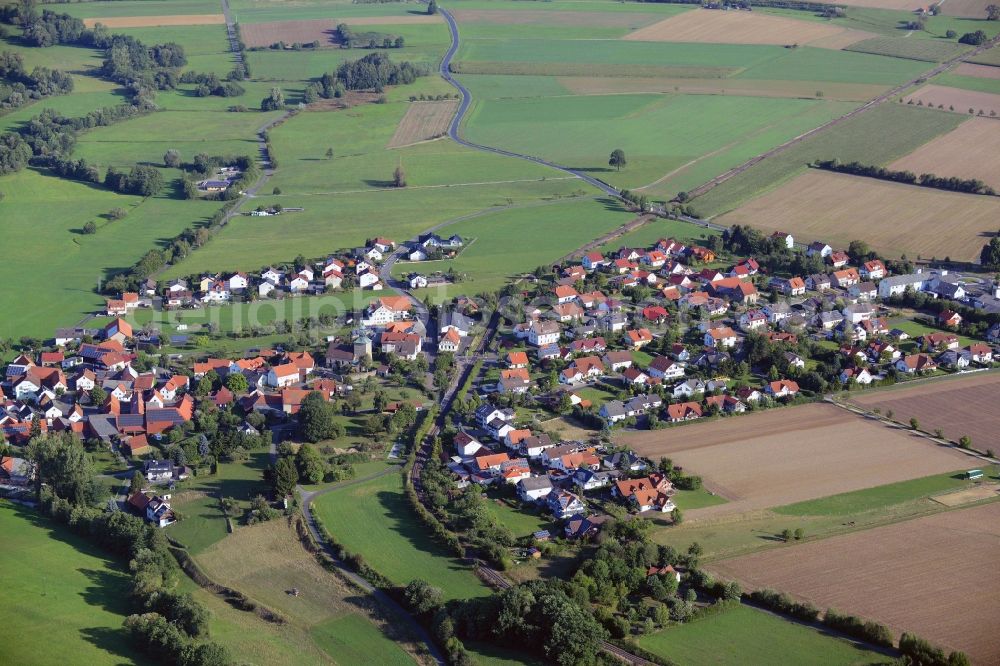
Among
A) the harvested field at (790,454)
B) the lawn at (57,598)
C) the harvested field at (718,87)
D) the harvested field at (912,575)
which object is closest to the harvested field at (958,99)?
the harvested field at (718,87)

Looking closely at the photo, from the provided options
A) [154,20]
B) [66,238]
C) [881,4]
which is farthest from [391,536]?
[881,4]

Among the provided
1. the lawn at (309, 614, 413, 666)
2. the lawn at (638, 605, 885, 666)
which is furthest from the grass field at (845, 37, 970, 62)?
the lawn at (309, 614, 413, 666)

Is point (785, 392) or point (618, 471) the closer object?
point (618, 471)

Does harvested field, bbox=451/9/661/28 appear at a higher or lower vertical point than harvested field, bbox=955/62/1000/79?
higher

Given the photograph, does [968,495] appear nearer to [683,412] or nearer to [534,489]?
[683,412]

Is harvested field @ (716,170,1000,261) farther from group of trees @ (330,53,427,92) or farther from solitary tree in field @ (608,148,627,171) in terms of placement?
group of trees @ (330,53,427,92)

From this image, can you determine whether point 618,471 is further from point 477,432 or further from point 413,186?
point 413,186

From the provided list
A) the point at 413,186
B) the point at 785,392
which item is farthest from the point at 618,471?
the point at 413,186

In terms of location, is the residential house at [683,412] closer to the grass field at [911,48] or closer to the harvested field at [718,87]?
the harvested field at [718,87]
